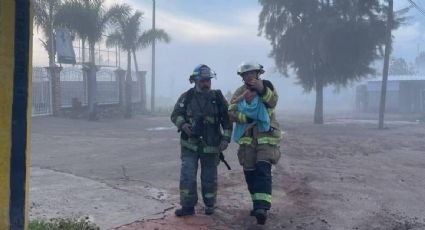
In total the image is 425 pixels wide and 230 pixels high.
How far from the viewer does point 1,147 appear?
3010mm

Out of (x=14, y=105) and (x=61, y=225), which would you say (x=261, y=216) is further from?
(x=14, y=105)

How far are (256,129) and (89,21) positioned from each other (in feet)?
59.2

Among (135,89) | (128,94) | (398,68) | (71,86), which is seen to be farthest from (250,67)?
(398,68)

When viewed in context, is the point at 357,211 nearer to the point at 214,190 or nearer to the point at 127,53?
the point at 214,190

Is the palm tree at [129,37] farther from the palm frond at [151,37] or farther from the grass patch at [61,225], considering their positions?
the grass patch at [61,225]

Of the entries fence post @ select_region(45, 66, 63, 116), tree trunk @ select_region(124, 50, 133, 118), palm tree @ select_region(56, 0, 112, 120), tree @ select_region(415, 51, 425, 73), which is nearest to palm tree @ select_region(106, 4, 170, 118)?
tree trunk @ select_region(124, 50, 133, 118)

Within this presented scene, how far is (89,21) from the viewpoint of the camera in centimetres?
2167

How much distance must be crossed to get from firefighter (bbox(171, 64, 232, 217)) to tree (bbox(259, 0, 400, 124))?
2027 centimetres

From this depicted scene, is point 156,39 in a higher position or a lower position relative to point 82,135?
higher

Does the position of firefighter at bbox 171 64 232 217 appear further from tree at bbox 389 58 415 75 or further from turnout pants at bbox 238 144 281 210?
tree at bbox 389 58 415 75

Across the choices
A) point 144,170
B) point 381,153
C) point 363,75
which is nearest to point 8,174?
point 144,170

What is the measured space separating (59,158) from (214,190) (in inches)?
217

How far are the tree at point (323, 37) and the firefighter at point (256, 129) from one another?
20295 millimetres

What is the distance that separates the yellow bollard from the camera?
3.00 metres
